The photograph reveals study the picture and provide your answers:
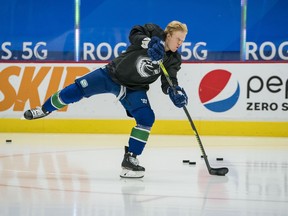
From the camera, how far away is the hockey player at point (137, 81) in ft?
14.6

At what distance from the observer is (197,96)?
27.0 ft

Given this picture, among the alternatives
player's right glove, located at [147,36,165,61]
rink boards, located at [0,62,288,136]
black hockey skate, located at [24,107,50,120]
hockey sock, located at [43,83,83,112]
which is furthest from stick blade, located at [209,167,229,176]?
rink boards, located at [0,62,288,136]

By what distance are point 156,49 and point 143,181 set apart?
2.62ft

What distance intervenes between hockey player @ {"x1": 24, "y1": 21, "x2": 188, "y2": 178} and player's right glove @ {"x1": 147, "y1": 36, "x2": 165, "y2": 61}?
2.9 inches

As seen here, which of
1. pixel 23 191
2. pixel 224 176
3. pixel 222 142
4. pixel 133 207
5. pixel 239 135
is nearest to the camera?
pixel 133 207

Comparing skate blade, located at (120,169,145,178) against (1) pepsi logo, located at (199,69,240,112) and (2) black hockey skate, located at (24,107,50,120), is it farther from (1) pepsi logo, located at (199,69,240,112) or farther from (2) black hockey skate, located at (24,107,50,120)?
(1) pepsi logo, located at (199,69,240,112)

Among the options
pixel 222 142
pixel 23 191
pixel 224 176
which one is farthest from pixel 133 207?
pixel 222 142

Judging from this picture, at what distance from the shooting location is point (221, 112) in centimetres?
819

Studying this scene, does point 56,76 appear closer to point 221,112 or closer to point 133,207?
point 221,112

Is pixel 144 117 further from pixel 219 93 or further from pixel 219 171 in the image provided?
pixel 219 93

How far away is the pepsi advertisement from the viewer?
9031 mm

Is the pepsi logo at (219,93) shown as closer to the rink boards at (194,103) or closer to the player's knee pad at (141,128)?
the rink boards at (194,103)

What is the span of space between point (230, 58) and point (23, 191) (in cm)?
566

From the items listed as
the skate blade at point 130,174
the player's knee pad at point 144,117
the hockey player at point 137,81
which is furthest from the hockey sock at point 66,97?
the skate blade at point 130,174
